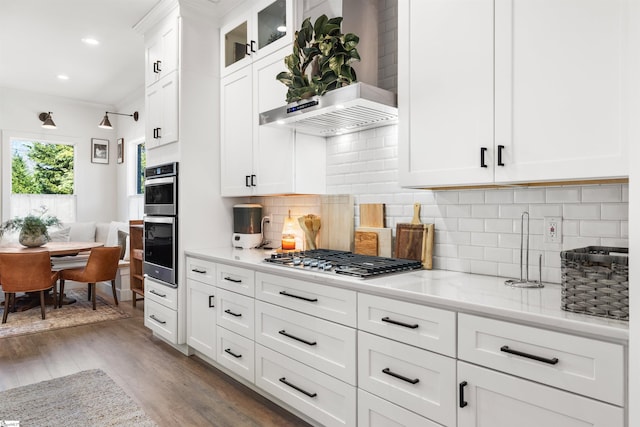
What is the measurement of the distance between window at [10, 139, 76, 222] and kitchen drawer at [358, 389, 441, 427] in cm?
669

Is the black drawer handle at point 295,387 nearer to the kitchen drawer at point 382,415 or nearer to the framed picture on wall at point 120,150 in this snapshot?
the kitchen drawer at point 382,415

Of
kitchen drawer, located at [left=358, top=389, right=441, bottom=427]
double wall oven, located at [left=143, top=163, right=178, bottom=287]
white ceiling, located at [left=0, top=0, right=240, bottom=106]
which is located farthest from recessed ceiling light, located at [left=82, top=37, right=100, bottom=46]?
kitchen drawer, located at [left=358, top=389, right=441, bottom=427]

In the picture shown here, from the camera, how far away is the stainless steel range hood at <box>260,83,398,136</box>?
82.7 inches

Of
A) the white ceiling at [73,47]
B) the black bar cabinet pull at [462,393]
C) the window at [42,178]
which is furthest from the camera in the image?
the window at [42,178]

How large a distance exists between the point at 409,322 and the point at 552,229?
0.80 m

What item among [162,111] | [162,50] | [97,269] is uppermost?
[162,50]

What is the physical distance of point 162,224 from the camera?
354 cm

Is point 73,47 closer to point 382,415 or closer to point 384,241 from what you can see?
point 384,241

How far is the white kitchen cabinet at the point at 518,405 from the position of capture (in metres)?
1.24

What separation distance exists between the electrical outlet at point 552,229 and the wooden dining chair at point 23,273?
4790 millimetres

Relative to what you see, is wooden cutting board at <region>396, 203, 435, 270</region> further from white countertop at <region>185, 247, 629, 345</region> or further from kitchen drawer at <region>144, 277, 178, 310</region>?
kitchen drawer at <region>144, 277, 178, 310</region>

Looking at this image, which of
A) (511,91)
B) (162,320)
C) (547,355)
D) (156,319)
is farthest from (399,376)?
(156,319)

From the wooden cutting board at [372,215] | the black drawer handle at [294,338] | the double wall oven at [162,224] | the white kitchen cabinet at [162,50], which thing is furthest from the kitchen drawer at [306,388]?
the white kitchen cabinet at [162,50]

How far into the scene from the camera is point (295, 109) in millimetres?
2398
